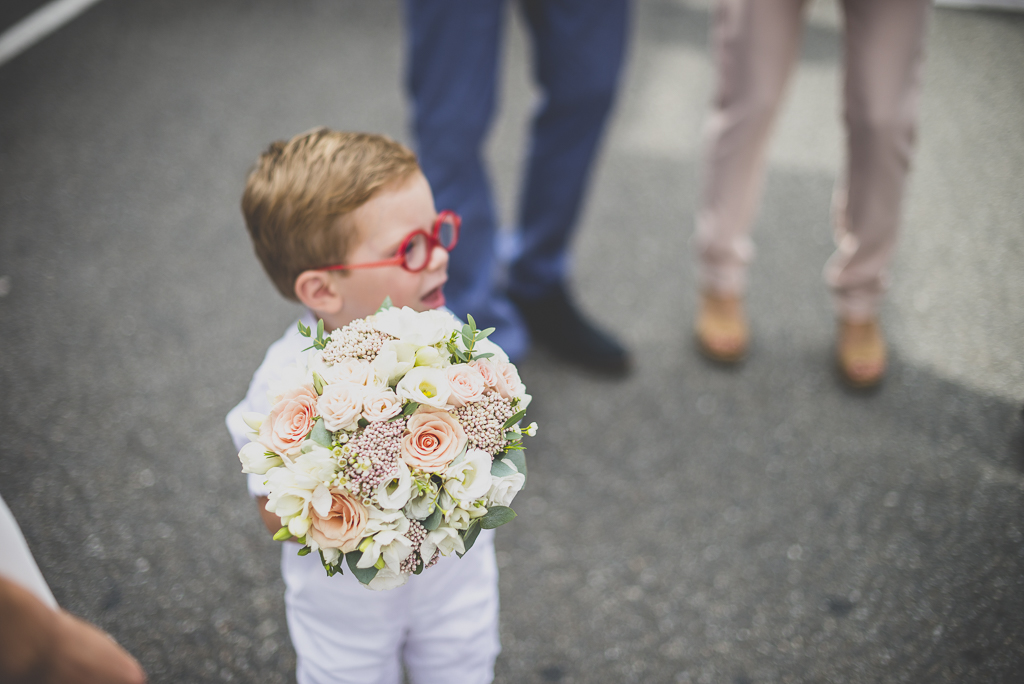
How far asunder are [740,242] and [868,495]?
0.94m

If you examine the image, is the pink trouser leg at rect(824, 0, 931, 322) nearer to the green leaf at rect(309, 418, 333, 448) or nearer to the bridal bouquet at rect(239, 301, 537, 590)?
the bridal bouquet at rect(239, 301, 537, 590)

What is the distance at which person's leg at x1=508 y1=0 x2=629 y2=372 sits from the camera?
1926 millimetres

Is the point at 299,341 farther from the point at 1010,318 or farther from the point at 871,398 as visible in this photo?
the point at 1010,318

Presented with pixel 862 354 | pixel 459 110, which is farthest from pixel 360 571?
pixel 862 354

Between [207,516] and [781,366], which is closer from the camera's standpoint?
[207,516]

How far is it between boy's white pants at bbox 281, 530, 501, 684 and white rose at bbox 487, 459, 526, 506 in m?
0.38

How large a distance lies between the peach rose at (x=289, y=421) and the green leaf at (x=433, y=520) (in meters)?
0.19

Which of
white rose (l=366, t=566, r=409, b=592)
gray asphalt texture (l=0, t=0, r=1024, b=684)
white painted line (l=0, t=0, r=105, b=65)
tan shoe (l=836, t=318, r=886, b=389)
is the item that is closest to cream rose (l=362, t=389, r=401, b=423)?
white rose (l=366, t=566, r=409, b=592)

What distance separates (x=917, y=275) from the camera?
9.02 ft

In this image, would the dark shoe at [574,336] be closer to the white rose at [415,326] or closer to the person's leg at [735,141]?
the person's leg at [735,141]

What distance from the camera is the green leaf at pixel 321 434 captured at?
861mm

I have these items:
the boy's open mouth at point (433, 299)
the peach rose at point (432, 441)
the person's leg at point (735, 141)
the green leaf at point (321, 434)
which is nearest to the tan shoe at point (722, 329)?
the person's leg at point (735, 141)

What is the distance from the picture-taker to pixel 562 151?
7.03ft

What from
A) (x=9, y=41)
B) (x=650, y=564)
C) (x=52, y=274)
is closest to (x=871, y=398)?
(x=650, y=564)
